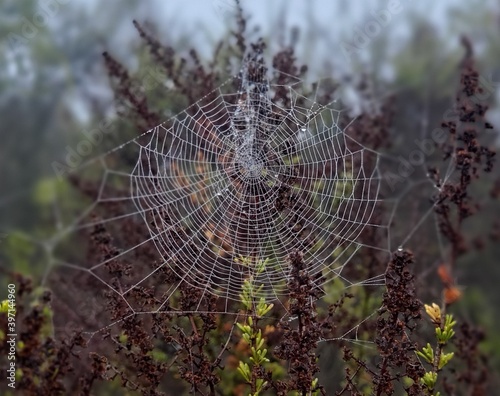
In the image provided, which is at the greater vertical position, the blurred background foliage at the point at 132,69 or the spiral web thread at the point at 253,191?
the blurred background foliage at the point at 132,69

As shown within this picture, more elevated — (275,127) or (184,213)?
(275,127)

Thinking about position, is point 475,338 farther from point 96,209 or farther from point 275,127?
point 96,209

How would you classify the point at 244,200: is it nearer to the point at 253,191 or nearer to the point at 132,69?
the point at 253,191

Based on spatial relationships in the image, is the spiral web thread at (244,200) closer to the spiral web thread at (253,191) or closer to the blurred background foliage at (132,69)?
the spiral web thread at (253,191)

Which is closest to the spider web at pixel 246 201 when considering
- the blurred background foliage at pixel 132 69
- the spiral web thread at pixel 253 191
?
the spiral web thread at pixel 253 191

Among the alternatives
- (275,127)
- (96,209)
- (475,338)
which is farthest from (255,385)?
(96,209)

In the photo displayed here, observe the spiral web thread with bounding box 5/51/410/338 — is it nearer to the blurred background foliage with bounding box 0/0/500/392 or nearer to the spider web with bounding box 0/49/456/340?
the spider web with bounding box 0/49/456/340

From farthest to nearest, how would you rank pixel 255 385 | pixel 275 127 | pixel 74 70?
1. pixel 74 70
2. pixel 275 127
3. pixel 255 385
